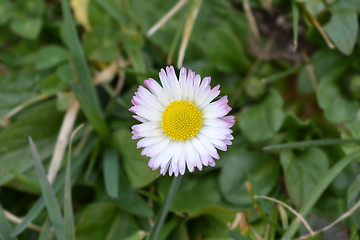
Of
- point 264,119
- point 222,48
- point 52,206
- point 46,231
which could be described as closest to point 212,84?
point 222,48

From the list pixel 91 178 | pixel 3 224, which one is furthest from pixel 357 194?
pixel 3 224

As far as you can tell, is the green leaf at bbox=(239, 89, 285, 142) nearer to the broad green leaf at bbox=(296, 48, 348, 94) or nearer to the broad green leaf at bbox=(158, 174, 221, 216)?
the broad green leaf at bbox=(296, 48, 348, 94)

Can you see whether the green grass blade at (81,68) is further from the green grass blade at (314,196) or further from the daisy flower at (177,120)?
the green grass blade at (314,196)

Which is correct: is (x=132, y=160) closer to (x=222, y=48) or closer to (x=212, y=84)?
(x=212, y=84)

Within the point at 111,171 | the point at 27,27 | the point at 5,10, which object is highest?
the point at 5,10

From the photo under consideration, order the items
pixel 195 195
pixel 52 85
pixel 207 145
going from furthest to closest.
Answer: pixel 52 85 → pixel 195 195 → pixel 207 145

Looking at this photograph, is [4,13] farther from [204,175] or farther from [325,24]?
[325,24]

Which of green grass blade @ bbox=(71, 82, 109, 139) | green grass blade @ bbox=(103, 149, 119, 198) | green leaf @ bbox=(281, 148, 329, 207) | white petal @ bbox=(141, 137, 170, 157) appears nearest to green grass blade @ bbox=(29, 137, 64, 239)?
green grass blade @ bbox=(103, 149, 119, 198)
